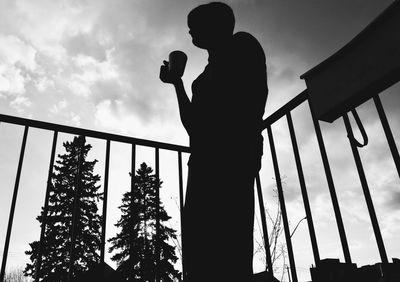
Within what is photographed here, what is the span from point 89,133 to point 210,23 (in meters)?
1.35

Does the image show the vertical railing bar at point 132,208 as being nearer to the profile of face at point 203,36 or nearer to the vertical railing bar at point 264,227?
the vertical railing bar at point 264,227

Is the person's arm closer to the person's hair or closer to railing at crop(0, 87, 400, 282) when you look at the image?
the person's hair

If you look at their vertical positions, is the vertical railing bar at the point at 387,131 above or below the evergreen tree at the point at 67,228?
below

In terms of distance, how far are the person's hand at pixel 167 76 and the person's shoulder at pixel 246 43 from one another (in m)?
0.41

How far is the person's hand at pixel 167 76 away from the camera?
5.52 ft

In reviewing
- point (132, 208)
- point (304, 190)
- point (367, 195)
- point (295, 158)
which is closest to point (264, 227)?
point (304, 190)

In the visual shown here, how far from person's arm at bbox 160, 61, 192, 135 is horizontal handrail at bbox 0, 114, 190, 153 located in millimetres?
908

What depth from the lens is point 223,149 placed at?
4.15 ft

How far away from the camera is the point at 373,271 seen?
4.86 feet

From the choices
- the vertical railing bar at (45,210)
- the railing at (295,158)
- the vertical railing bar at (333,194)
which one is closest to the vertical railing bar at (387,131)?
the railing at (295,158)

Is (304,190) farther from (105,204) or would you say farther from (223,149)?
(105,204)

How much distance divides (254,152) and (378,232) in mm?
775

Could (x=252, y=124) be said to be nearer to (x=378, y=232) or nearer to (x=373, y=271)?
(x=378, y=232)

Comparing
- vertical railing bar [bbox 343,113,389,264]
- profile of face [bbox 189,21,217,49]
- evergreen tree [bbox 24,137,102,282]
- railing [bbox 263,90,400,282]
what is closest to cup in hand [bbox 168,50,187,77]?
profile of face [bbox 189,21,217,49]
